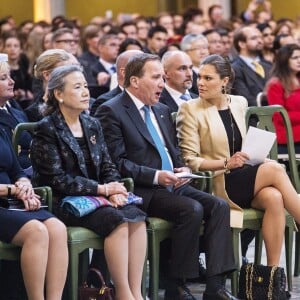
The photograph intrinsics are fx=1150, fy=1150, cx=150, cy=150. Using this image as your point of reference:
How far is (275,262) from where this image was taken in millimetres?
7004

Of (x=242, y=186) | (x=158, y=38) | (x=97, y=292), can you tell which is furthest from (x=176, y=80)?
(x=158, y=38)

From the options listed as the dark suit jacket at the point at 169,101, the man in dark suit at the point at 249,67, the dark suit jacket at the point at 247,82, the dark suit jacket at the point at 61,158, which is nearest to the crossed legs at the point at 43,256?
the dark suit jacket at the point at 61,158

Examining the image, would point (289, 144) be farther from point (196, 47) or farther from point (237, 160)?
point (196, 47)

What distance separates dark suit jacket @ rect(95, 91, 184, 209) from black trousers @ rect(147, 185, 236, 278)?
0.40 ft

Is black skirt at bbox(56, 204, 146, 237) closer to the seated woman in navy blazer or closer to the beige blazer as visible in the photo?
the seated woman in navy blazer

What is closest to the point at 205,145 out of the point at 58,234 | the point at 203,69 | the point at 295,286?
the point at 203,69

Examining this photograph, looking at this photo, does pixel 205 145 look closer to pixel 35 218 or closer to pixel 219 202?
pixel 219 202

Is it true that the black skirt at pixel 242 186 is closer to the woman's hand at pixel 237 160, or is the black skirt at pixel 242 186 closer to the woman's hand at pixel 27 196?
the woman's hand at pixel 237 160

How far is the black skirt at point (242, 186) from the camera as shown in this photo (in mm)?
7062

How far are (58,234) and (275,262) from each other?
1676 mm

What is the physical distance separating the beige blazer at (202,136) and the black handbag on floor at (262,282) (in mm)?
513

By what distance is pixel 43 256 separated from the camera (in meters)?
5.82

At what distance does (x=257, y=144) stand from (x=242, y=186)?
293mm

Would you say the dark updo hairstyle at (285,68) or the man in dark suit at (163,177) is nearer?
the man in dark suit at (163,177)
